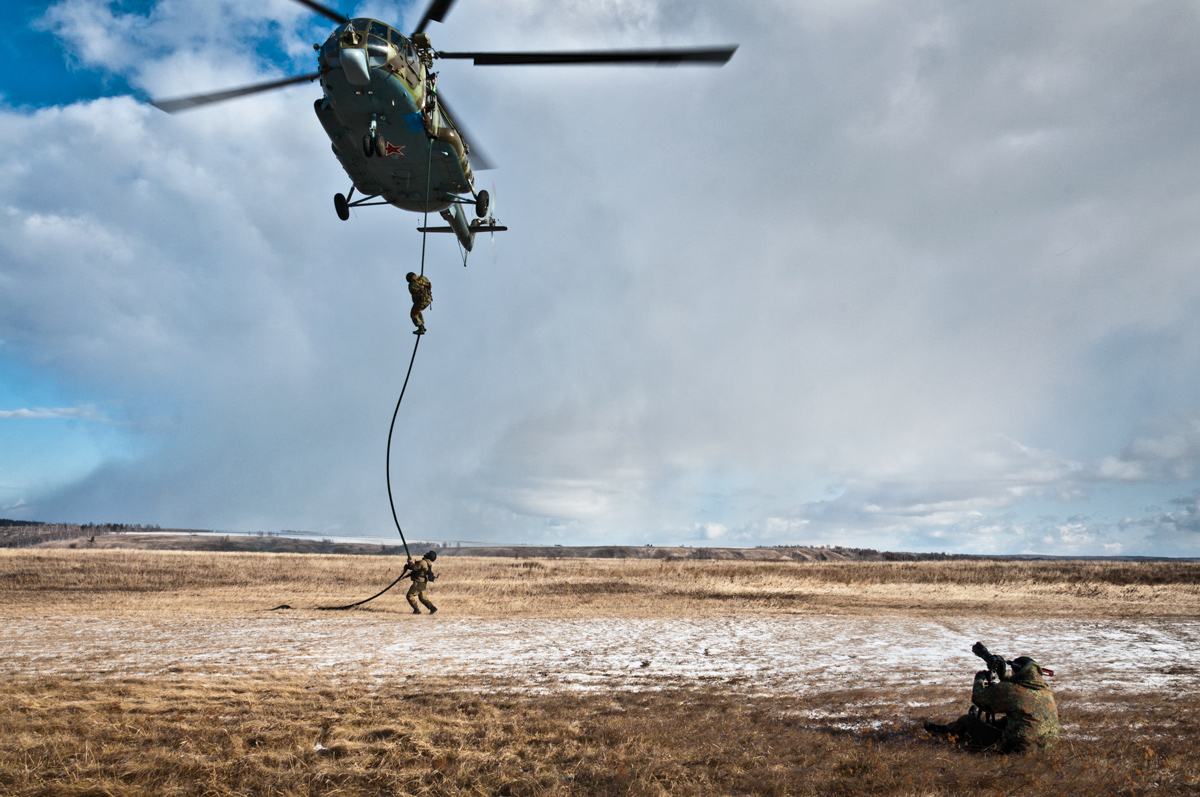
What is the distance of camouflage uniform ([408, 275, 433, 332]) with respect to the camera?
12.3 meters

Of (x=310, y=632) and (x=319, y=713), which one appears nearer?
(x=319, y=713)

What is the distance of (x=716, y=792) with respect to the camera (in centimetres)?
651

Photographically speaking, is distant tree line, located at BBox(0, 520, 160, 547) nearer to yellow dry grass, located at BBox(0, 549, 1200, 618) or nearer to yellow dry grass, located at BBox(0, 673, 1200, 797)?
yellow dry grass, located at BBox(0, 549, 1200, 618)

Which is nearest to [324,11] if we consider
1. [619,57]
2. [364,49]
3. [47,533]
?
[364,49]

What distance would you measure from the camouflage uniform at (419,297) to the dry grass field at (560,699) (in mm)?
6693

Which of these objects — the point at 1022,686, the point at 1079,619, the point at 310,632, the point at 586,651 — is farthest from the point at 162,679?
the point at 1079,619

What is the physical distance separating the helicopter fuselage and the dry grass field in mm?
9621

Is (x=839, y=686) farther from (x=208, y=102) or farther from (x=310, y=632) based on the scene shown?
(x=208, y=102)

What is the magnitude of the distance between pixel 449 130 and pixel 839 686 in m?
13.2

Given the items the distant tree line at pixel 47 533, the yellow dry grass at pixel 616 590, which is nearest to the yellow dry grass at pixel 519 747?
the yellow dry grass at pixel 616 590

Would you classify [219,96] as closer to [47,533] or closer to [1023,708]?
[1023,708]

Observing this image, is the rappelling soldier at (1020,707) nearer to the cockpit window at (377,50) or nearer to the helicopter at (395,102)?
the helicopter at (395,102)

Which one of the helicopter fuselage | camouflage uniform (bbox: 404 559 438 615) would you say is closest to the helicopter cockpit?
the helicopter fuselage

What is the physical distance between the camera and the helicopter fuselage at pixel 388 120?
437 inches
